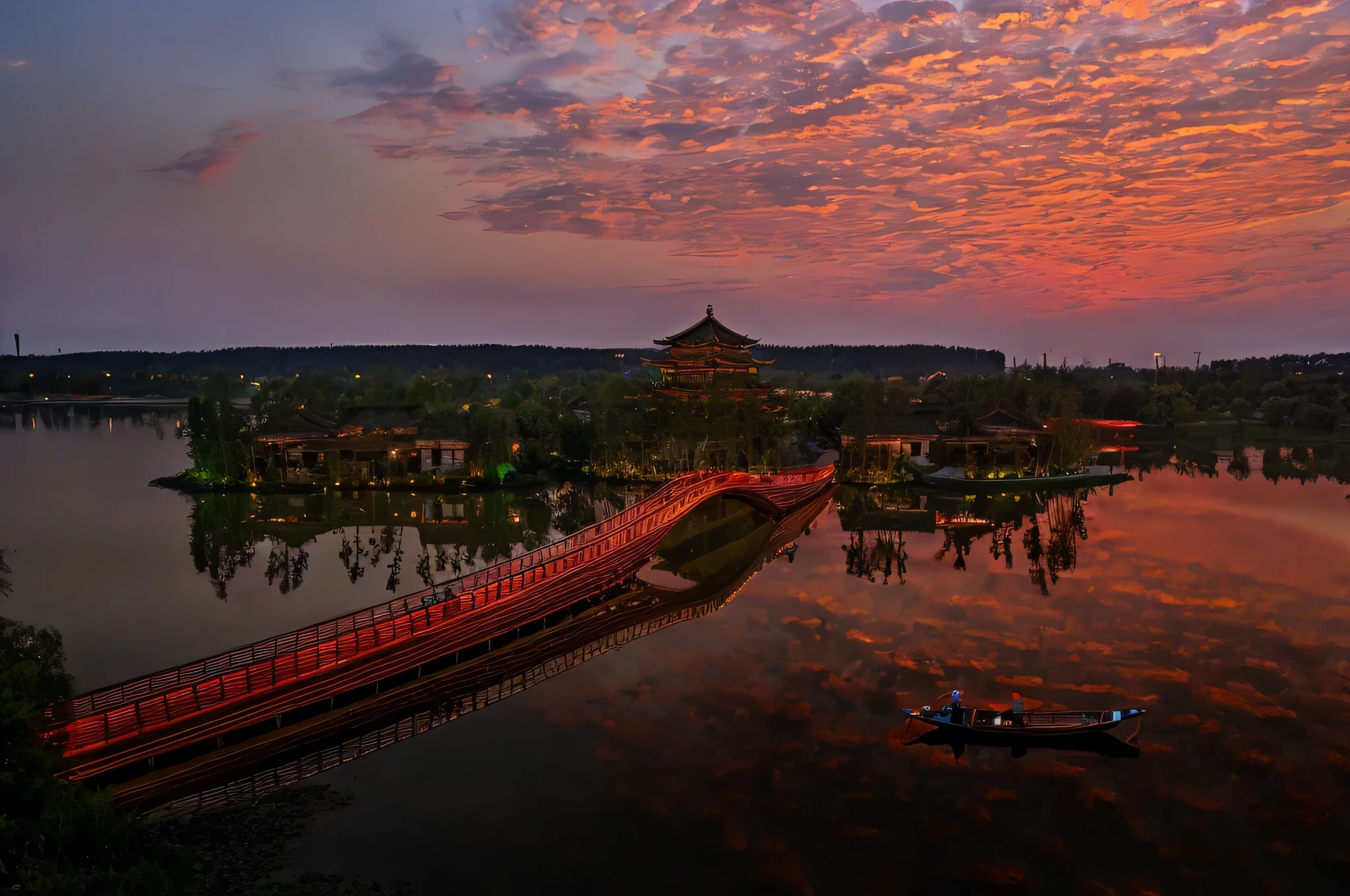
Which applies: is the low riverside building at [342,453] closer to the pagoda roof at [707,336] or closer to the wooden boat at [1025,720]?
the pagoda roof at [707,336]

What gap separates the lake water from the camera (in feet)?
36.4

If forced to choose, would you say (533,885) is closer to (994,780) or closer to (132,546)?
(994,780)

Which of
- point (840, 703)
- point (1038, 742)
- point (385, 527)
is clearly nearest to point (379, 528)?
point (385, 527)

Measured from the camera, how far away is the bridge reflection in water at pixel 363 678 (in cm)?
1230

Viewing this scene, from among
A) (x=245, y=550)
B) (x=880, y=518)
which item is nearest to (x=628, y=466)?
(x=880, y=518)

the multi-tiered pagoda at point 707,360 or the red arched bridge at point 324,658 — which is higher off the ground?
the multi-tiered pagoda at point 707,360

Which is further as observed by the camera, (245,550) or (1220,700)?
(245,550)

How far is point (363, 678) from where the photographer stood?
15188mm

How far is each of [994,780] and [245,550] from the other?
25.1 m

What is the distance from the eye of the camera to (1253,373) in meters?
97.3

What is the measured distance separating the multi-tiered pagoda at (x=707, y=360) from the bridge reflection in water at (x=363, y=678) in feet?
96.7

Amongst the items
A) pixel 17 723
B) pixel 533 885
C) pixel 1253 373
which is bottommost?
pixel 533 885

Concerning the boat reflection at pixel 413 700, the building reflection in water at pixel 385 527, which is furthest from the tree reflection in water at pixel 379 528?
the boat reflection at pixel 413 700

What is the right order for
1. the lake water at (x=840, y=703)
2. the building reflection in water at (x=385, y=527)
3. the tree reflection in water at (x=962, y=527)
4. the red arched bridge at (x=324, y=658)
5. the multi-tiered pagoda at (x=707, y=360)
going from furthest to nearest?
the multi-tiered pagoda at (x=707, y=360) < the tree reflection in water at (x=962, y=527) < the building reflection in water at (x=385, y=527) < the red arched bridge at (x=324, y=658) < the lake water at (x=840, y=703)
